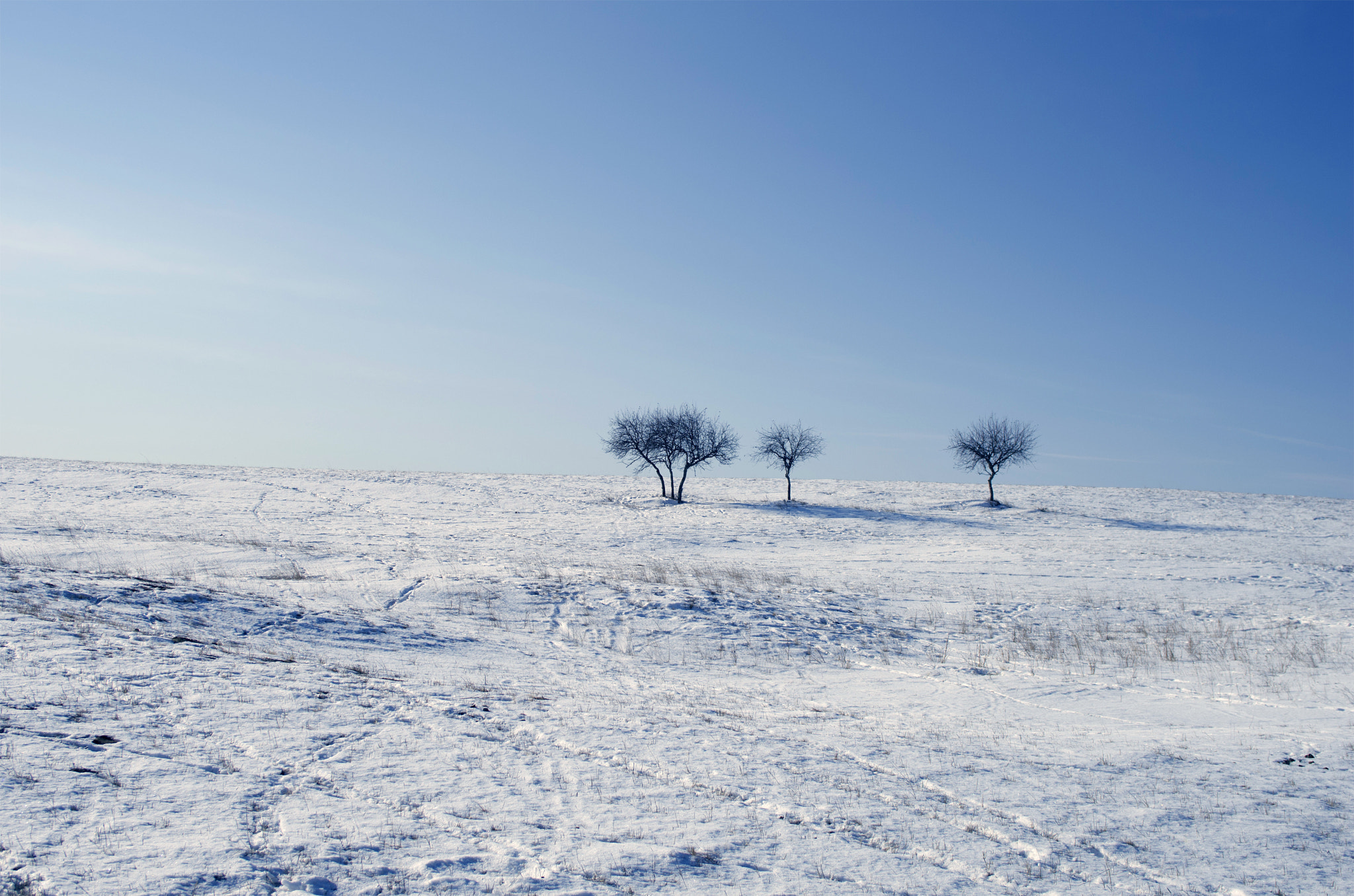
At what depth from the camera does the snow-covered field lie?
483 centimetres

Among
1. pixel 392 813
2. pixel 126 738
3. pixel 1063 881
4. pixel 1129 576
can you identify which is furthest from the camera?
pixel 1129 576

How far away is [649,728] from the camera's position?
7.93 m

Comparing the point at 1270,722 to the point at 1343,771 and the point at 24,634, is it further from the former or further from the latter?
the point at 24,634

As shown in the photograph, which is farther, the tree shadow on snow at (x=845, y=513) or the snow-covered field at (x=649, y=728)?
the tree shadow on snow at (x=845, y=513)

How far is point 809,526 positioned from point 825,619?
74.4 ft

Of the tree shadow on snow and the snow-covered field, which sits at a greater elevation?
the tree shadow on snow

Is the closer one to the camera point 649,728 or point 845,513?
point 649,728

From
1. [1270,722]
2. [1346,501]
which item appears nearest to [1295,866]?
[1270,722]

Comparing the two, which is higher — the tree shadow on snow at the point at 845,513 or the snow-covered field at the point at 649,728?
the tree shadow on snow at the point at 845,513

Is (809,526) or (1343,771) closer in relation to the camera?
(1343,771)

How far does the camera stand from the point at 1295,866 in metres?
5.12

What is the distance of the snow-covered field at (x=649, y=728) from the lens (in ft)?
15.9

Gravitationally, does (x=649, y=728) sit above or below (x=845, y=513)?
below

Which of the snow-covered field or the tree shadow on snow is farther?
the tree shadow on snow
